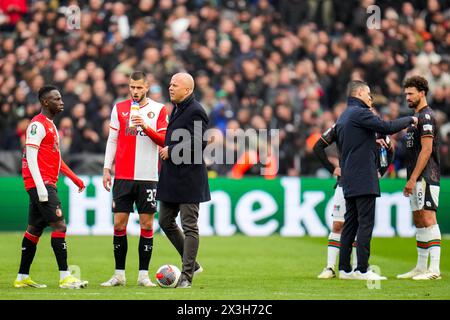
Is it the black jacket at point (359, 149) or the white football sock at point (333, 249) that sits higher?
the black jacket at point (359, 149)

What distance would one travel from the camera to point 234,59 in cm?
2409

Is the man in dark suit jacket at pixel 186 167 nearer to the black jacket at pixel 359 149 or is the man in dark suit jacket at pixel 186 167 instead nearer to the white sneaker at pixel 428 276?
the black jacket at pixel 359 149

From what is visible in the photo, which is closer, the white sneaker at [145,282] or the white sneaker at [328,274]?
the white sneaker at [145,282]

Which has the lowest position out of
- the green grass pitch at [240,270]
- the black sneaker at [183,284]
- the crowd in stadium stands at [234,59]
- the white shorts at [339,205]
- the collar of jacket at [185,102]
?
the green grass pitch at [240,270]

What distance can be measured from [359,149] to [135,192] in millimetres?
2717

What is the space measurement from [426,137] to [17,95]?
11.6 meters

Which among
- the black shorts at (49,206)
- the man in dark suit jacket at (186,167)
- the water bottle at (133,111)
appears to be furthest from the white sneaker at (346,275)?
the black shorts at (49,206)

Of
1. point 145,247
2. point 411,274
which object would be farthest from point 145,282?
point 411,274

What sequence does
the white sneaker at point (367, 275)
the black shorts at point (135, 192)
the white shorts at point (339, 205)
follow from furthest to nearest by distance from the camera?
the white shorts at point (339, 205)
the white sneaker at point (367, 275)
the black shorts at point (135, 192)

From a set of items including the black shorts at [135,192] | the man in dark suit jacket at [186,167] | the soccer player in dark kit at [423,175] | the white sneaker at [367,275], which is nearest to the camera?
the man in dark suit jacket at [186,167]

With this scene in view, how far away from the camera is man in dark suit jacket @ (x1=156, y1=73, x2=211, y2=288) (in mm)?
11602

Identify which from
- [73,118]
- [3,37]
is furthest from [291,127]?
[3,37]

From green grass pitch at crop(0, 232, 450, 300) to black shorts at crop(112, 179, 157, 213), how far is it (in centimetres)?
90

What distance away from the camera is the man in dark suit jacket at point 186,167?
1160 centimetres
